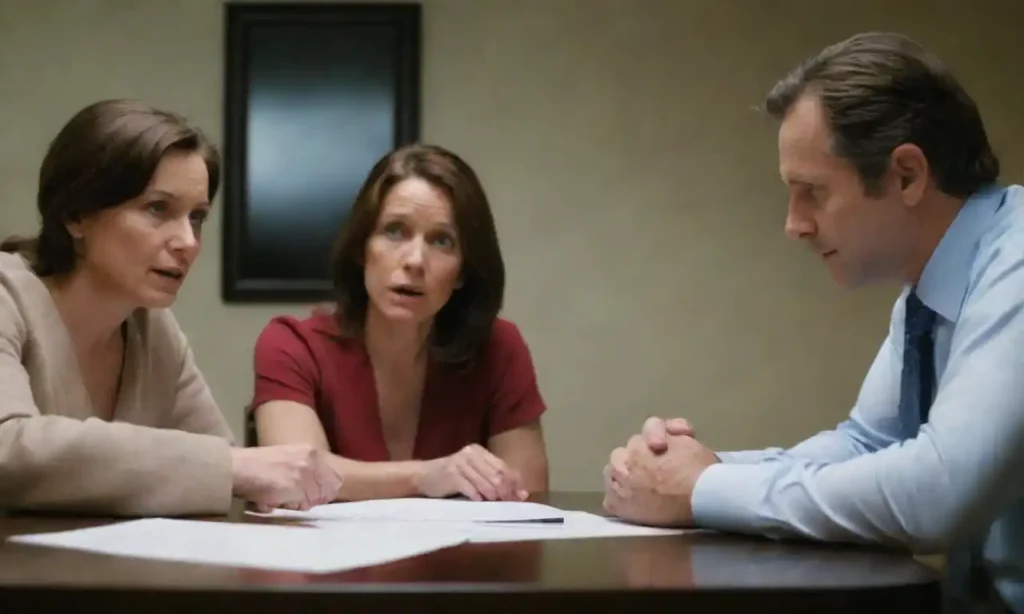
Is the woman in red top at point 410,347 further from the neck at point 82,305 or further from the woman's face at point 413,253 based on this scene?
the neck at point 82,305

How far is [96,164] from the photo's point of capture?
145 cm

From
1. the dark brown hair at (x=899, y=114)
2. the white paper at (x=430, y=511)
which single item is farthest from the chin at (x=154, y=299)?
the dark brown hair at (x=899, y=114)

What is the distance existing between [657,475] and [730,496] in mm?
129

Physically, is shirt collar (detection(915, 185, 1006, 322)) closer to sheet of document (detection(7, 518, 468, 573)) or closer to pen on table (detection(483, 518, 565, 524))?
pen on table (detection(483, 518, 565, 524))

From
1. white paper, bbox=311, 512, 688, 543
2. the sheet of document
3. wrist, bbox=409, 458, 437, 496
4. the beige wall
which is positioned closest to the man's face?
white paper, bbox=311, 512, 688, 543

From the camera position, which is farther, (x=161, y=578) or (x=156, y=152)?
(x=156, y=152)

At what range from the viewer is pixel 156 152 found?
1.47 meters

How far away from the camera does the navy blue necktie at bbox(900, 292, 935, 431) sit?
1.23m

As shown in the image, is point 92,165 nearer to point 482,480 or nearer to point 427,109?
point 482,480

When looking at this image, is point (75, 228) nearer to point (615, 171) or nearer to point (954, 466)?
point (954, 466)

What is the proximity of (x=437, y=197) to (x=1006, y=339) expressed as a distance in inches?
42.9

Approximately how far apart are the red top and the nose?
779mm

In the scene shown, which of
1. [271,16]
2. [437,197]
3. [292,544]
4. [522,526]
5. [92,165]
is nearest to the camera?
[292,544]

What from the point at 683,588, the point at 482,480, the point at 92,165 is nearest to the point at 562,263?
the point at 482,480
